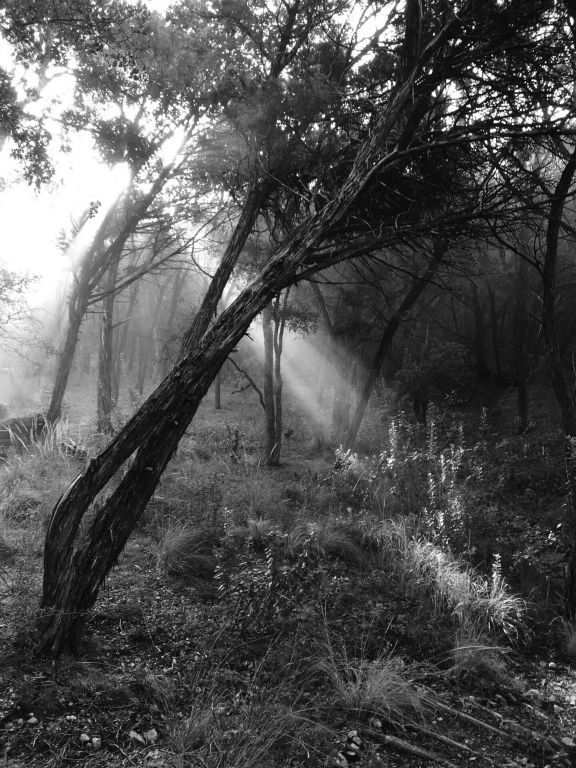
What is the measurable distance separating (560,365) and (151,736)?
599 cm

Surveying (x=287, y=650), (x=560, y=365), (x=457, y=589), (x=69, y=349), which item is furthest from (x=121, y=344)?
(x=287, y=650)

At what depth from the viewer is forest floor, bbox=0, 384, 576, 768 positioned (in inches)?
100

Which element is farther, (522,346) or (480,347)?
(480,347)

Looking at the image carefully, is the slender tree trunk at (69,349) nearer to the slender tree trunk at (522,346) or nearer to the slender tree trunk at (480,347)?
the slender tree trunk at (522,346)

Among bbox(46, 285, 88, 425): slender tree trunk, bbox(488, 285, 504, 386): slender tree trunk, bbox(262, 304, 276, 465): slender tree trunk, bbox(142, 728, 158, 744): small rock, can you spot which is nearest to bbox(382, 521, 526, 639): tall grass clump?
bbox(142, 728, 158, 744): small rock

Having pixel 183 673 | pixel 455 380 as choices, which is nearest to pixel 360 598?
pixel 183 673

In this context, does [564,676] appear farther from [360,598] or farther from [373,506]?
[373,506]

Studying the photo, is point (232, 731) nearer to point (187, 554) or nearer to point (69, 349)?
point (187, 554)

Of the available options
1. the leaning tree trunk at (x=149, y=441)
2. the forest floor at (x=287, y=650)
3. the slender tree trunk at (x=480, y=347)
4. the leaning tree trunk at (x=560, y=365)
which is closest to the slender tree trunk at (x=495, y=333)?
the slender tree trunk at (x=480, y=347)

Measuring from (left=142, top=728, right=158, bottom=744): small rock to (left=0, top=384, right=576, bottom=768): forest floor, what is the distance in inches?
1.2

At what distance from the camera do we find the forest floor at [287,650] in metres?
2.55

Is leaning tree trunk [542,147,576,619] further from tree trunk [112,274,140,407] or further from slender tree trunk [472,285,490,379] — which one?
tree trunk [112,274,140,407]

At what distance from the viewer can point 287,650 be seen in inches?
134

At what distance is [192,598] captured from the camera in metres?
4.24
